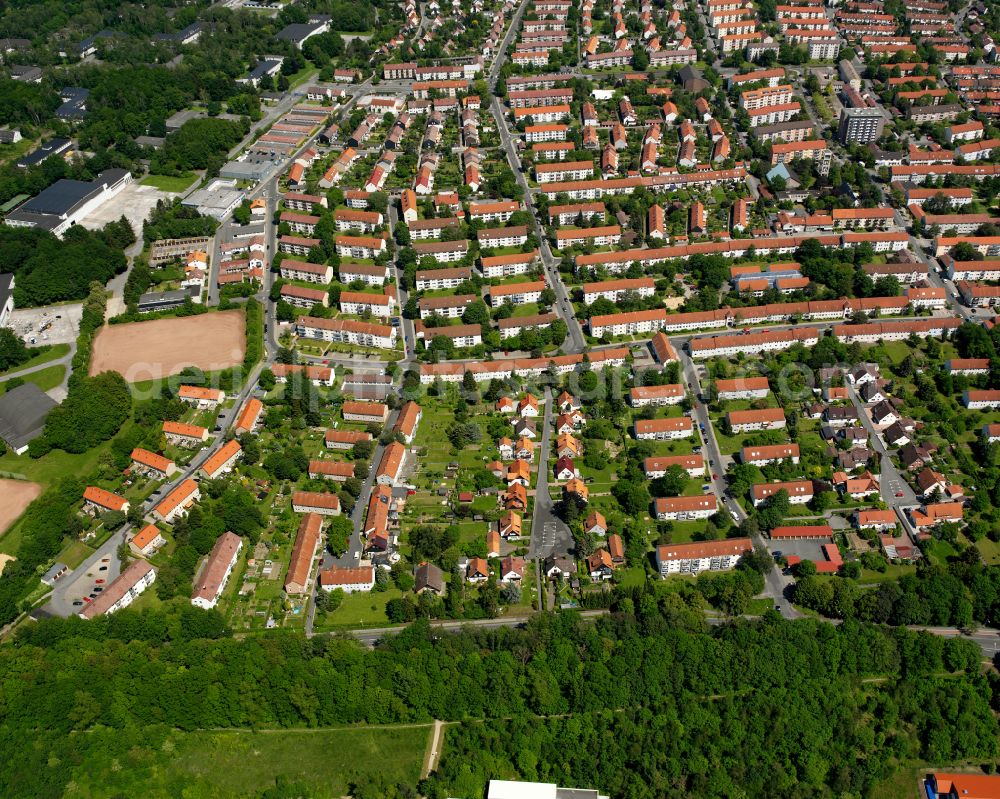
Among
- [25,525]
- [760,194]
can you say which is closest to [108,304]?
[25,525]

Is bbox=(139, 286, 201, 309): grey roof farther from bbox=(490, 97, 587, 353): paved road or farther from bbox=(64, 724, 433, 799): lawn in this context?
bbox=(64, 724, 433, 799): lawn

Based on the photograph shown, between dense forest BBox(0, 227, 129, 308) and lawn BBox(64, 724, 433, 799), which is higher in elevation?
dense forest BBox(0, 227, 129, 308)

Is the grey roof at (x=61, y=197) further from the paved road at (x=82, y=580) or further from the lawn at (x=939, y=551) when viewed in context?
the lawn at (x=939, y=551)

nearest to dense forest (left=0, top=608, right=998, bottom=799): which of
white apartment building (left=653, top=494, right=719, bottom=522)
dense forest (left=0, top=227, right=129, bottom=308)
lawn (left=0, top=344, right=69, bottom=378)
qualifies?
white apartment building (left=653, top=494, right=719, bottom=522)

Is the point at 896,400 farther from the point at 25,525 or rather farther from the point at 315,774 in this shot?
the point at 25,525

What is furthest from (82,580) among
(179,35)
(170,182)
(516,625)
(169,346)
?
(179,35)

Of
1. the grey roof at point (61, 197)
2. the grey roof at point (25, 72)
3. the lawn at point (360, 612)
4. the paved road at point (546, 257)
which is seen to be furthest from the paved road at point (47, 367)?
the grey roof at point (25, 72)
